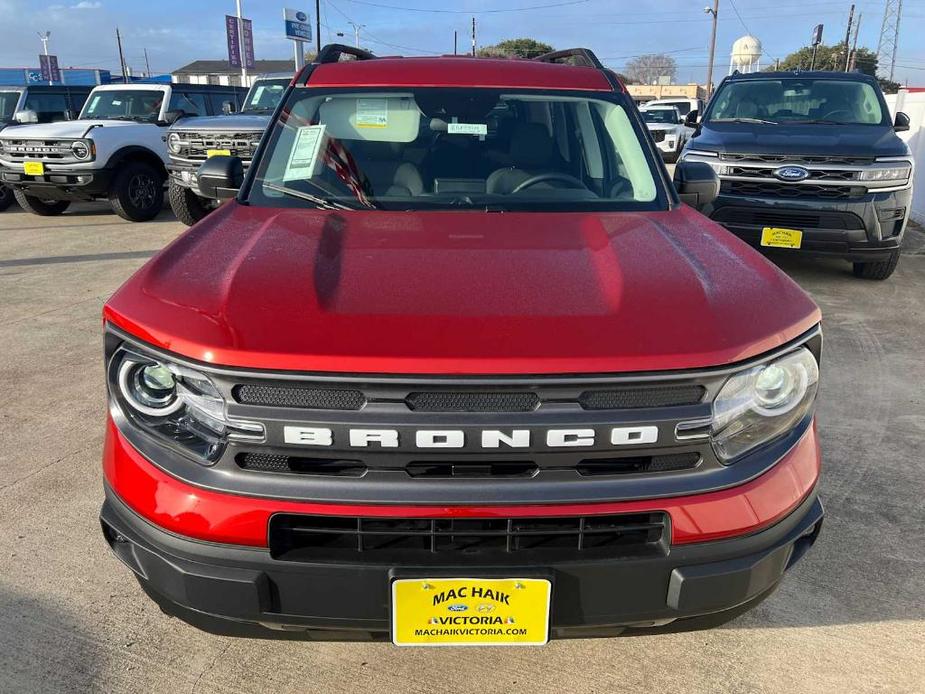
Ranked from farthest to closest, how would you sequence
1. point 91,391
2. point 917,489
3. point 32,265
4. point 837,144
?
point 32,265 → point 837,144 → point 91,391 → point 917,489

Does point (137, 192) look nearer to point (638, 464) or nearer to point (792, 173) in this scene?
point (792, 173)

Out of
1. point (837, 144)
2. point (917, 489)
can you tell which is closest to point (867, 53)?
point (837, 144)

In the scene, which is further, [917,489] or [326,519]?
[917,489]

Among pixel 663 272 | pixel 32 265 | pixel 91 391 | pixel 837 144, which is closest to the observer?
pixel 663 272

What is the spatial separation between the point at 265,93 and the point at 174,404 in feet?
33.6

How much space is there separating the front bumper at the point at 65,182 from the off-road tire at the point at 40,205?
72 centimetres

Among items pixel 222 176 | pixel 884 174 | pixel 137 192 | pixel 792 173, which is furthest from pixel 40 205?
pixel 884 174

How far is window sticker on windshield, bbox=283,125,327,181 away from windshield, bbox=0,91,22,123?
1181cm

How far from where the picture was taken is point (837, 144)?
20.4 ft

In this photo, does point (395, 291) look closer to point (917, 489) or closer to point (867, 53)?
point (917, 489)

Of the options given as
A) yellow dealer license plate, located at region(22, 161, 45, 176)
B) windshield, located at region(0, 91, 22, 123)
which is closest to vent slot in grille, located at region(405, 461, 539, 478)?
yellow dealer license plate, located at region(22, 161, 45, 176)

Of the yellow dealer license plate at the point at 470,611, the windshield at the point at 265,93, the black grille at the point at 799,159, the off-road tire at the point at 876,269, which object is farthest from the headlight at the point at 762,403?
the windshield at the point at 265,93

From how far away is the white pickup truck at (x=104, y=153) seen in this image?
371 inches

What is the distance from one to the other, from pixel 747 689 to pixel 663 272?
1.27m
